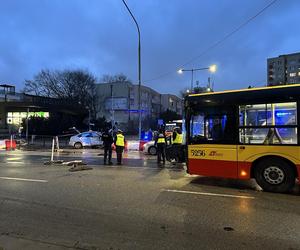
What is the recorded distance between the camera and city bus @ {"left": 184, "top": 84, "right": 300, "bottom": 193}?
9.45 m

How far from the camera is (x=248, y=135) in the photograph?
10.0m

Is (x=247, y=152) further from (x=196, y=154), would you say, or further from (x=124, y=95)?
(x=124, y=95)

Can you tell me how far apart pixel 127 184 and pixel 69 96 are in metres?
67.4

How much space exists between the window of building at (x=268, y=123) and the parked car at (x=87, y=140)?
2381 centimetres

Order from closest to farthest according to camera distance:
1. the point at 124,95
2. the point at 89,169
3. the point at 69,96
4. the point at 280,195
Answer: the point at 280,195, the point at 89,169, the point at 69,96, the point at 124,95

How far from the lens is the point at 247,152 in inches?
392

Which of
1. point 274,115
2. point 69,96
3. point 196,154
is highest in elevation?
point 69,96

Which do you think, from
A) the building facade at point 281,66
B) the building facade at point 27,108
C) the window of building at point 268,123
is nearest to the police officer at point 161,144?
the window of building at point 268,123

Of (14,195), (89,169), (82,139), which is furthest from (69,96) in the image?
(14,195)

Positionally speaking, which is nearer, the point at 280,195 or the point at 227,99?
the point at 280,195

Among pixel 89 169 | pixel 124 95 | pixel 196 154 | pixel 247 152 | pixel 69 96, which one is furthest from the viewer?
pixel 124 95

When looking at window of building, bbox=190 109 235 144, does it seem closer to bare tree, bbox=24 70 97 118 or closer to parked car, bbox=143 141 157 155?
parked car, bbox=143 141 157 155

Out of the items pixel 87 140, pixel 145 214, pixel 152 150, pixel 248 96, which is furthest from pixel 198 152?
pixel 87 140

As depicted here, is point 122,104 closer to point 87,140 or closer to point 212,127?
point 87,140
